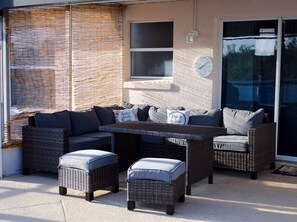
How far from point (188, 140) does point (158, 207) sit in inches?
34.9

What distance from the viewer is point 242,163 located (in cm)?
664

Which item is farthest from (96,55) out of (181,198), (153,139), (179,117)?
(181,198)

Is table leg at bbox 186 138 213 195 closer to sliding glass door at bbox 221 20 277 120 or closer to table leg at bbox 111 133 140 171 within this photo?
table leg at bbox 111 133 140 171

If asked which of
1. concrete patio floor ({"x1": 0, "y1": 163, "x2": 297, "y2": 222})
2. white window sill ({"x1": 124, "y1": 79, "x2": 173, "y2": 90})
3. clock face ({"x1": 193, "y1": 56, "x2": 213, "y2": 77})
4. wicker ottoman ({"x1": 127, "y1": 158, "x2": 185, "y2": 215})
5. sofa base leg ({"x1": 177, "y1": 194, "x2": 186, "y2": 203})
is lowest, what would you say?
concrete patio floor ({"x1": 0, "y1": 163, "x2": 297, "y2": 222})

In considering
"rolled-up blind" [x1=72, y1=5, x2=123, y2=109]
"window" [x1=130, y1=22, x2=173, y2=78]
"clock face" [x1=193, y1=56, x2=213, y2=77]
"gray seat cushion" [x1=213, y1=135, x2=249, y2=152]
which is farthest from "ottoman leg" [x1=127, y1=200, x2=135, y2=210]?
"window" [x1=130, y1=22, x2=173, y2=78]

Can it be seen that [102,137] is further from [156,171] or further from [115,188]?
[156,171]

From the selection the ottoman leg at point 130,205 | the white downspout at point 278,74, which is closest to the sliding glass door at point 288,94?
the white downspout at point 278,74

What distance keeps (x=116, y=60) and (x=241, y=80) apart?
236 centimetres

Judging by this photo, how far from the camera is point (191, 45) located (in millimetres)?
8227

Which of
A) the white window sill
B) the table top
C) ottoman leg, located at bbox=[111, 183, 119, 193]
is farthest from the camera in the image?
the white window sill

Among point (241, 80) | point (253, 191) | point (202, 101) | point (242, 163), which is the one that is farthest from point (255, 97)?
point (253, 191)

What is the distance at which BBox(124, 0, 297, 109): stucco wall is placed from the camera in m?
7.79

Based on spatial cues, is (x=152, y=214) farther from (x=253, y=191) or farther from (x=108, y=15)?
(x=108, y=15)

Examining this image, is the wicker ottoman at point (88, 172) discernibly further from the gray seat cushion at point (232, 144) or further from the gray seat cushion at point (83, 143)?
the gray seat cushion at point (232, 144)
